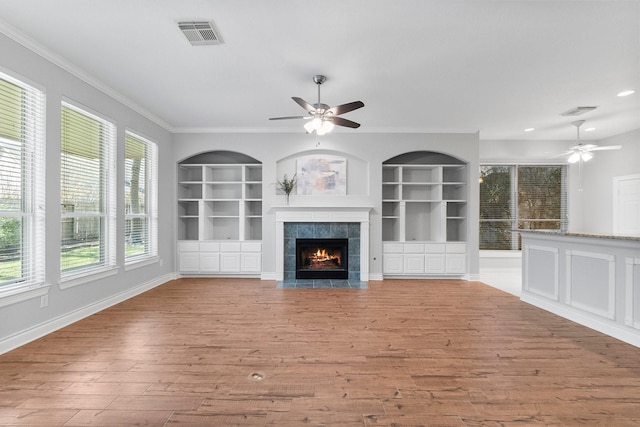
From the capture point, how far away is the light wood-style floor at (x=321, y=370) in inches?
77.9

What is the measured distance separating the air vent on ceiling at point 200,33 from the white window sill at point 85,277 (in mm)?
2987

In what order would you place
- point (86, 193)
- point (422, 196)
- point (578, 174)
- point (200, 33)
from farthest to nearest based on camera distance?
point (578, 174), point (422, 196), point (86, 193), point (200, 33)

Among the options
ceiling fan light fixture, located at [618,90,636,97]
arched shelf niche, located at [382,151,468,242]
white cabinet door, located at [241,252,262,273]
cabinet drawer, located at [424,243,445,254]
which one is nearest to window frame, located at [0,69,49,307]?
white cabinet door, located at [241,252,262,273]

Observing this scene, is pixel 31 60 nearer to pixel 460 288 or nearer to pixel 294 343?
pixel 294 343

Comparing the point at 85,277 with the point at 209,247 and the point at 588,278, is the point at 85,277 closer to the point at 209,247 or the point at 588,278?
the point at 209,247

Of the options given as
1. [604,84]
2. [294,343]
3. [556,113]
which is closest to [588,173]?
[556,113]

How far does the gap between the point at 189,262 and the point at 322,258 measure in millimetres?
2663

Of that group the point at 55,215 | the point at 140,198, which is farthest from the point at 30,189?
the point at 140,198

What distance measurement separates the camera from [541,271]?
14.2 feet

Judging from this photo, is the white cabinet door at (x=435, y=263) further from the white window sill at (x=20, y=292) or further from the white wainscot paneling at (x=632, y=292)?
the white window sill at (x=20, y=292)

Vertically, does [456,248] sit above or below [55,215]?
below

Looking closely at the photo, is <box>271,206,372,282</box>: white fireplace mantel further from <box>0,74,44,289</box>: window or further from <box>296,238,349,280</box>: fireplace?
<box>0,74,44,289</box>: window

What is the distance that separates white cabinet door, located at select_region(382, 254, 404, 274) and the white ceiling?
273cm

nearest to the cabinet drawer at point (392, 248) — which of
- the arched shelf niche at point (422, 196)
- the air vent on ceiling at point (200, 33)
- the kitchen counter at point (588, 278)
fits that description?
the arched shelf niche at point (422, 196)
